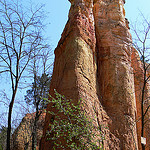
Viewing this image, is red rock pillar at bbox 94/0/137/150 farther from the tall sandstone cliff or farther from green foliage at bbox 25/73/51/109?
green foliage at bbox 25/73/51/109

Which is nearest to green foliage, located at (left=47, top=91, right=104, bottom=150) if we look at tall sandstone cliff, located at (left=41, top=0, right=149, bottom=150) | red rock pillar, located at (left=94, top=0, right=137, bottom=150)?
tall sandstone cliff, located at (left=41, top=0, right=149, bottom=150)

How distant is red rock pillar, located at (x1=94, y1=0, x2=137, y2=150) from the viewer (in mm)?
6812

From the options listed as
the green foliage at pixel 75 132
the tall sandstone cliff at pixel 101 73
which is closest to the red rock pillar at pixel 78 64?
the tall sandstone cliff at pixel 101 73

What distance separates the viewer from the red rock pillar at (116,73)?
6.81 meters

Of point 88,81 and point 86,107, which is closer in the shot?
point 86,107

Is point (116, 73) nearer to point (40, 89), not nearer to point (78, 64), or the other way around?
point (78, 64)

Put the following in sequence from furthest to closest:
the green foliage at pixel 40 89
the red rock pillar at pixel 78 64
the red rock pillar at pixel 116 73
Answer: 1. the green foliage at pixel 40 89
2. the red rock pillar at pixel 116 73
3. the red rock pillar at pixel 78 64

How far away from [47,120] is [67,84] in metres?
1.40

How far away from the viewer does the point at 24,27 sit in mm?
9930

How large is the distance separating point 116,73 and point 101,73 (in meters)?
0.67

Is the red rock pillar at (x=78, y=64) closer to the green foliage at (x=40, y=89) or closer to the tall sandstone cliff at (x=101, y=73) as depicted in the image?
the tall sandstone cliff at (x=101, y=73)

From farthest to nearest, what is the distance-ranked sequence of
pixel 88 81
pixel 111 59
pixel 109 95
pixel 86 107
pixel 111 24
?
pixel 111 24, pixel 111 59, pixel 109 95, pixel 88 81, pixel 86 107

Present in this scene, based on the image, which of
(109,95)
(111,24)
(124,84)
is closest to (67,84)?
(109,95)

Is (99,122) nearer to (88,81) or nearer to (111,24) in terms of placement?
(88,81)
